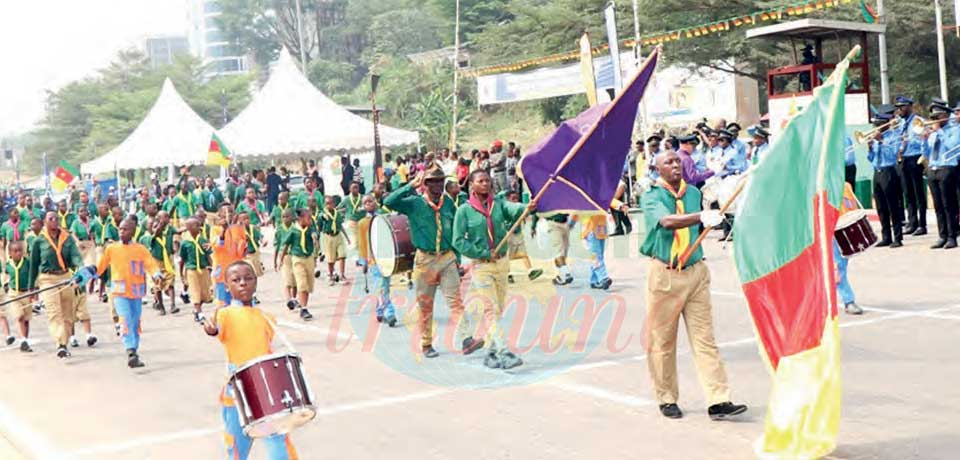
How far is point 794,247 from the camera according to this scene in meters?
6.91

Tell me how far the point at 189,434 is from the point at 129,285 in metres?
4.32

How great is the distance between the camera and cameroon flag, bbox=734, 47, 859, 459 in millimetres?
6691

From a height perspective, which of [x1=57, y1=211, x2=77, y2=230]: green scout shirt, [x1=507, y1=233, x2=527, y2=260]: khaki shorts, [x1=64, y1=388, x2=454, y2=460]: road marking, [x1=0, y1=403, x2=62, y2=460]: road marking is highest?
[x1=57, y1=211, x2=77, y2=230]: green scout shirt

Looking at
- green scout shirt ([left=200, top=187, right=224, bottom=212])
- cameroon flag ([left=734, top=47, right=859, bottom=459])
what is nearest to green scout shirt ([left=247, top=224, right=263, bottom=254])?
green scout shirt ([left=200, top=187, right=224, bottom=212])

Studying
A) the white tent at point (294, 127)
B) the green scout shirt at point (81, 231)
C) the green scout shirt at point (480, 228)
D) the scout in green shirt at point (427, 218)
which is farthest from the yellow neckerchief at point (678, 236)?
the white tent at point (294, 127)

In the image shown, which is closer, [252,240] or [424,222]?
[424,222]

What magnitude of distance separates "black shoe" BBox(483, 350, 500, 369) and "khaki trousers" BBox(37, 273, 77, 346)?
5.85m

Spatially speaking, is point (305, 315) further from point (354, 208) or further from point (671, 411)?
point (671, 411)

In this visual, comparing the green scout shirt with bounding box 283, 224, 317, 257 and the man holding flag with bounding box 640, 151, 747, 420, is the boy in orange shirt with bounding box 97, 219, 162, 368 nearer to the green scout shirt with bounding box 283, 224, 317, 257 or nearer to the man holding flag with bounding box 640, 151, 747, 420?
the green scout shirt with bounding box 283, 224, 317, 257

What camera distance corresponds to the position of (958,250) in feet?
52.5

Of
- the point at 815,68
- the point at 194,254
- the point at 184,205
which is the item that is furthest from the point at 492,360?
the point at 184,205

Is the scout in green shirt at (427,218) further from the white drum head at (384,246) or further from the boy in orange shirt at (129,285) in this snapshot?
the boy in orange shirt at (129,285)

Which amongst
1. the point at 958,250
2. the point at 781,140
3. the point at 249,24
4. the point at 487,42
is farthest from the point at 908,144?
the point at 249,24

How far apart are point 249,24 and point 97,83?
23.0m
